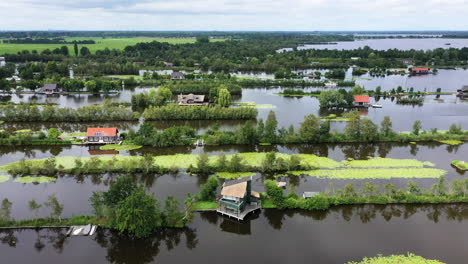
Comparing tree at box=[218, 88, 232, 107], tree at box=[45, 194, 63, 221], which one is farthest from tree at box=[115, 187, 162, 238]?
tree at box=[218, 88, 232, 107]

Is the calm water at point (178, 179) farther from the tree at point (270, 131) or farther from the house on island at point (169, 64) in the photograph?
the house on island at point (169, 64)

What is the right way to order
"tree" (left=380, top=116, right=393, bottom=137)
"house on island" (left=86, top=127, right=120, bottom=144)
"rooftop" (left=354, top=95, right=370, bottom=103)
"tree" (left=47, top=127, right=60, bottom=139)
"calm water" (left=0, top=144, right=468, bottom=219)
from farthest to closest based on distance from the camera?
"rooftop" (left=354, top=95, right=370, bottom=103), "tree" (left=380, top=116, right=393, bottom=137), "tree" (left=47, top=127, right=60, bottom=139), "house on island" (left=86, top=127, right=120, bottom=144), "calm water" (left=0, top=144, right=468, bottom=219)

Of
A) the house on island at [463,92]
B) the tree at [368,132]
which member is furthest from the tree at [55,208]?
the house on island at [463,92]

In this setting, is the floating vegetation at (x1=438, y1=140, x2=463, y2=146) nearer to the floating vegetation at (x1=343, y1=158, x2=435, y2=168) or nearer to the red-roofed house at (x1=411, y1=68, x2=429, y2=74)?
the floating vegetation at (x1=343, y1=158, x2=435, y2=168)

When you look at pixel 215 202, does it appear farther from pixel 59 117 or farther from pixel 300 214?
pixel 59 117

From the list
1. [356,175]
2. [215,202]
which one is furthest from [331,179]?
[215,202]

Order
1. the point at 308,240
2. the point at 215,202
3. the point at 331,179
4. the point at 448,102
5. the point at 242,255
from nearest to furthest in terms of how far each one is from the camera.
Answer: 1. the point at 242,255
2. the point at 308,240
3. the point at 215,202
4. the point at 331,179
5. the point at 448,102

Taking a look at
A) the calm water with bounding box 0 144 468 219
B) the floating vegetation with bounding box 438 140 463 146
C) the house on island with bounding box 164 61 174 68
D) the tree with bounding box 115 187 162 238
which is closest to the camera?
the tree with bounding box 115 187 162 238
